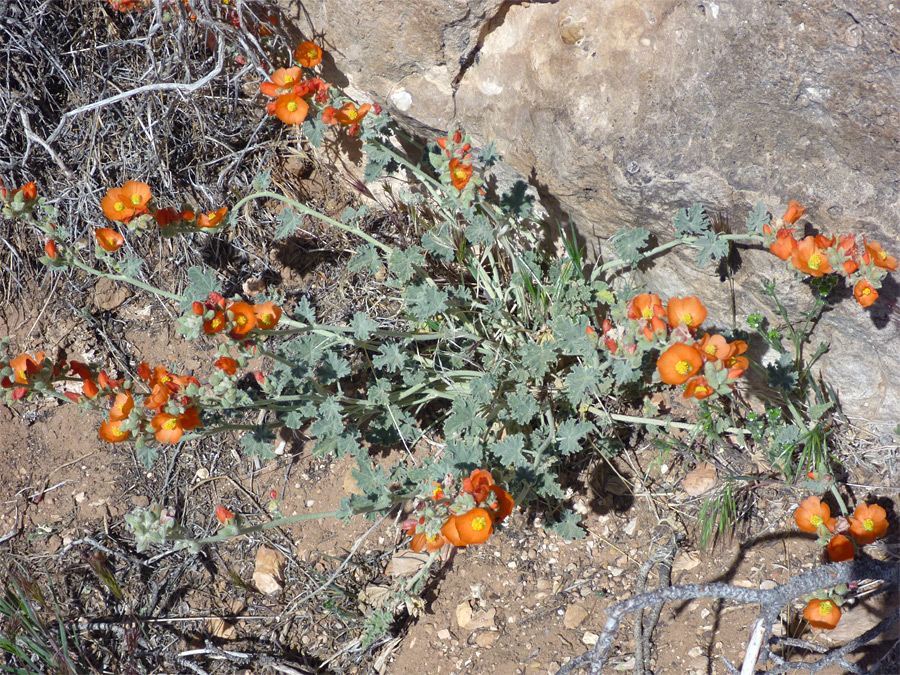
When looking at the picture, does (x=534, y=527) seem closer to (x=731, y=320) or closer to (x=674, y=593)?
(x=674, y=593)

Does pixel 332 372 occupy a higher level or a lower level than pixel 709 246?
lower

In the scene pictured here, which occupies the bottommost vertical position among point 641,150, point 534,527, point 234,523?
point 534,527

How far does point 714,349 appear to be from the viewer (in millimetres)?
1814

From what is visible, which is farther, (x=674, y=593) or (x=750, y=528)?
(x=750, y=528)

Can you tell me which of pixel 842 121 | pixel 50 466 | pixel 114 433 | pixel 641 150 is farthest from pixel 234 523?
pixel 842 121

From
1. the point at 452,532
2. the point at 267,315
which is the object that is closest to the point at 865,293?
the point at 452,532

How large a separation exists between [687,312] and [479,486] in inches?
30.7

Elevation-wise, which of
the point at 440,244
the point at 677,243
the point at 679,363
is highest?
the point at 677,243

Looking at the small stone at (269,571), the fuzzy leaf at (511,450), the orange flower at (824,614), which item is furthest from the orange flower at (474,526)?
the small stone at (269,571)

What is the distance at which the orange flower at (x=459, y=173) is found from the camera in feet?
7.29

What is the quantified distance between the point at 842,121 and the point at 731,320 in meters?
0.78

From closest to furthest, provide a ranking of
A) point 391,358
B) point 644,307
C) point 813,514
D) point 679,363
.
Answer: point 679,363
point 644,307
point 813,514
point 391,358

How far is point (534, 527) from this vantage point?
2.54 metres

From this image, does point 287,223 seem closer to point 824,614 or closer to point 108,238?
point 108,238
